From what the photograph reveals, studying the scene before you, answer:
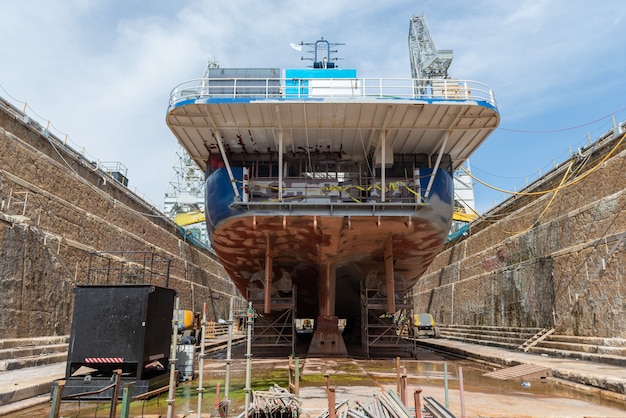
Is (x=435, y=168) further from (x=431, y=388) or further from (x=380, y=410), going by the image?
(x=380, y=410)

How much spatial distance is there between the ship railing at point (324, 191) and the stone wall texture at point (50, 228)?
14.8 ft

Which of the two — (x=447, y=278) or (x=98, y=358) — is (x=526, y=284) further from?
(x=98, y=358)

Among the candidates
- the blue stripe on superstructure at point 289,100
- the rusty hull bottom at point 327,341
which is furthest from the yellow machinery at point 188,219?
the blue stripe on superstructure at point 289,100

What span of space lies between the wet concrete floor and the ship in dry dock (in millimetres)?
4470

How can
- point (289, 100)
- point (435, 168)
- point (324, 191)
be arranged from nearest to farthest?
point (289, 100) < point (324, 191) < point (435, 168)

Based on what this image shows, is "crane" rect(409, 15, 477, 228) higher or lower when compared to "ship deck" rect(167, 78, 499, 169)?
higher

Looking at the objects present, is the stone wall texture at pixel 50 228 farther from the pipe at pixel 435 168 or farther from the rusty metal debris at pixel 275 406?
the pipe at pixel 435 168

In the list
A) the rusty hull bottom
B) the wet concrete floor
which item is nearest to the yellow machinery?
the rusty hull bottom

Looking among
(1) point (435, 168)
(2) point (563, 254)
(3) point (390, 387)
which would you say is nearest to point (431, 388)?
(3) point (390, 387)

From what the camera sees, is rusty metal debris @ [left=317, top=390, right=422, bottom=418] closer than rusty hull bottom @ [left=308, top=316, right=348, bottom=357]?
Yes

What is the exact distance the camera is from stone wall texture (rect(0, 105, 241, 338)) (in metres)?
14.2

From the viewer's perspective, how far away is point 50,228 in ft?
55.2

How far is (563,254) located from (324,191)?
10979 millimetres

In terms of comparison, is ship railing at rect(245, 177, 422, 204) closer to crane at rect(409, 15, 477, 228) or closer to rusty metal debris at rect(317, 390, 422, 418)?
rusty metal debris at rect(317, 390, 422, 418)
